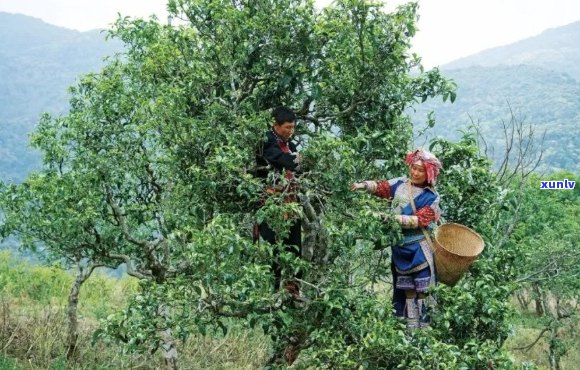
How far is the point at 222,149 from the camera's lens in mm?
4719

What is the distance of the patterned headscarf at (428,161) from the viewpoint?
538 cm

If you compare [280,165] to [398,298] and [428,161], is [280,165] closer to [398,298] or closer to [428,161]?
[428,161]

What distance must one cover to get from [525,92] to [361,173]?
6119 inches

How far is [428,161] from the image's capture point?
5.38 metres

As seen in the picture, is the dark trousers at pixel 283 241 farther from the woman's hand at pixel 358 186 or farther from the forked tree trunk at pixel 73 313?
the forked tree trunk at pixel 73 313

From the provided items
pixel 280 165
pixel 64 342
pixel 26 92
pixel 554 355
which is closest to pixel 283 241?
pixel 280 165

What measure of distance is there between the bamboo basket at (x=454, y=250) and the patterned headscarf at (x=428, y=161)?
1.47 ft

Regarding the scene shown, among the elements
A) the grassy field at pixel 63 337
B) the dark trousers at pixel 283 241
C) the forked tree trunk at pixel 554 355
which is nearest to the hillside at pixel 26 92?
the forked tree trunk at pixel 554 355

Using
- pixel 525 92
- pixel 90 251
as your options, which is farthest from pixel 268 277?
pixel 525 92

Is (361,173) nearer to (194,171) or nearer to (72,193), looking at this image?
(194,171)

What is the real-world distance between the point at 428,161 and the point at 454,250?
0.72 m

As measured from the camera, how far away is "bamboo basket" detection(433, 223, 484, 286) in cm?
536

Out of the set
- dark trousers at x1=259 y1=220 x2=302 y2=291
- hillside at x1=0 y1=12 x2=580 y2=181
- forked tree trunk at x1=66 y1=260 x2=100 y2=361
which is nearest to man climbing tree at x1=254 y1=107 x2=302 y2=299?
dark trousers at x1=259 y1=220 x2=302 y2=291

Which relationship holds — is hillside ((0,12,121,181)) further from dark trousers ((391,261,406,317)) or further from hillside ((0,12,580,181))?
dark trousers ((391,261,406,317))
